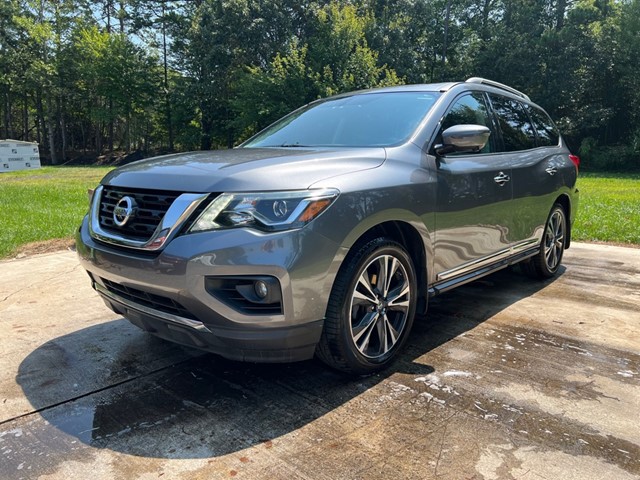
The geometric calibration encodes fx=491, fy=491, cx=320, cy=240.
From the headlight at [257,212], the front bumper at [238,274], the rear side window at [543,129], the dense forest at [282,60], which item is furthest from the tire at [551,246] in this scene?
the dense forest at [282,60]

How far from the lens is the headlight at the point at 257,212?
233 centimetres

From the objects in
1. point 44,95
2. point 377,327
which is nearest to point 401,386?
point 377,327

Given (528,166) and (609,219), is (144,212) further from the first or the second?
(609,219)

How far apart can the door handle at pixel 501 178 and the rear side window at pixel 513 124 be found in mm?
300

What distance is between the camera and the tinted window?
3480mm

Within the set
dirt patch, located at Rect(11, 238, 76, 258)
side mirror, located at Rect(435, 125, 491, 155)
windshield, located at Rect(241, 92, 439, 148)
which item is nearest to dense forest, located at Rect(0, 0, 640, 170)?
dirt patch, located at Rect(11, 238, 76, 258)

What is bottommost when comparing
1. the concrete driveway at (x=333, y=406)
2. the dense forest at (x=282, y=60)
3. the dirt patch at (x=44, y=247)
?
the concrete driveway at (x=333, y=406)

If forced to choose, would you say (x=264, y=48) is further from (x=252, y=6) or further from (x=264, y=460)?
(x=264, y=460)

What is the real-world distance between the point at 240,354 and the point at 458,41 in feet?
104

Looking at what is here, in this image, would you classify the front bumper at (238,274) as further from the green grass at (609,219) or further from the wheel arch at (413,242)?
the green grass at (609,219)

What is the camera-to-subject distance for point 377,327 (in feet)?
9.50

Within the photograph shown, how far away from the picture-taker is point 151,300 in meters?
2.57

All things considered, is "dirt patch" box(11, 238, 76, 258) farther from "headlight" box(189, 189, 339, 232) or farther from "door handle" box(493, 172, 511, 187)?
"door handle" box(493, 172, 511, 187)

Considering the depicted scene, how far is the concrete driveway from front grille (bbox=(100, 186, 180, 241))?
2.95ft
